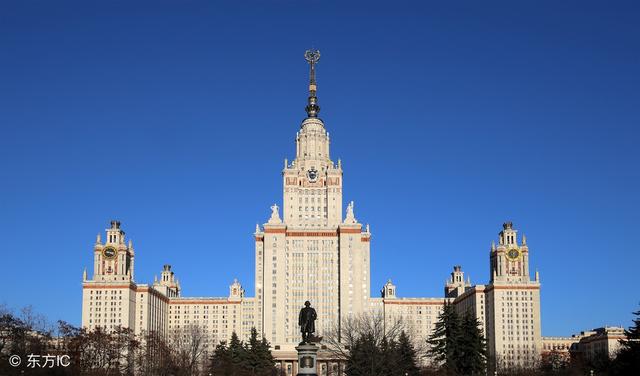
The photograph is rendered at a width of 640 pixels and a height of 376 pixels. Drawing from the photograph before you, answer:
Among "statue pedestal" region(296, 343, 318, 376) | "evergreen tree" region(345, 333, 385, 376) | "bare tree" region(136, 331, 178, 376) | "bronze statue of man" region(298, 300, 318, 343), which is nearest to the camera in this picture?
"statue pedestal" region(296, 343, 318, 376)

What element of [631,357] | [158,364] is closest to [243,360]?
[158,364]

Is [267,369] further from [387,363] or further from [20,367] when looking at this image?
[20,367]

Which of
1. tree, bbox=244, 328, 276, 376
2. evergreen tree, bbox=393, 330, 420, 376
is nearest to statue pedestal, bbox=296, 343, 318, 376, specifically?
evergreen tree, bbox=393, 330, 420, 376

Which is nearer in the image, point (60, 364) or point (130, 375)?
point (60, 364)

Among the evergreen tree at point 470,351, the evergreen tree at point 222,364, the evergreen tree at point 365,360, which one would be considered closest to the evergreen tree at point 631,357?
the evergreen tree at point 470,351

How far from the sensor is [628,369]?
86.0 metres

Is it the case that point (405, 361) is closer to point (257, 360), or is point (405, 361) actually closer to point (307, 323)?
point (257, 360)

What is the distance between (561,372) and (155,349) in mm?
69780

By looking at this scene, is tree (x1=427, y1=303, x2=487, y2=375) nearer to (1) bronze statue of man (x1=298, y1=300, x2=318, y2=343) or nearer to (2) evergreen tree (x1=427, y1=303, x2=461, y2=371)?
(2) evergreen tree (x1=427, y1=303, x2=461, y2=371)

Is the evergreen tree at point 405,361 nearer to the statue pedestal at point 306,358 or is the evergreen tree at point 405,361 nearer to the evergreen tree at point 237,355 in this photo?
the evergreen tree at point 237,355

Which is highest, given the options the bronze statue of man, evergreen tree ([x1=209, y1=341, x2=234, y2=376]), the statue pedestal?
the bronze statue of man

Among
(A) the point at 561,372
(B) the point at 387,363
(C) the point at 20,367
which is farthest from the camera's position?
(A) the point at 561,372

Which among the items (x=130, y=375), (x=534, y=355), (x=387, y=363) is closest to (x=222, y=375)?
(x=130, y=375)

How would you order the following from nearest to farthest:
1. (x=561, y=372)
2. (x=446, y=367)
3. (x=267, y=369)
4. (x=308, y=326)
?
(x=308, y=326) → (x=446, y=367) → (x=561, y=372) → (x=267, y=369)
